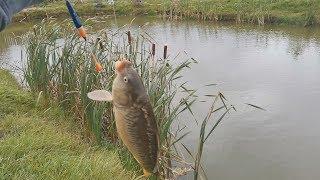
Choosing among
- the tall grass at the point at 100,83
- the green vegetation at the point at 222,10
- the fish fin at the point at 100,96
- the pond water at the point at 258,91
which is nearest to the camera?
the fish fin at the point at 100,96

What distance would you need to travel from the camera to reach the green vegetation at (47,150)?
3.67 metres

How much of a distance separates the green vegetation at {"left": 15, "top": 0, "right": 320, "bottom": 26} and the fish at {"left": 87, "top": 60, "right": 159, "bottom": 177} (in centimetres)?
1373

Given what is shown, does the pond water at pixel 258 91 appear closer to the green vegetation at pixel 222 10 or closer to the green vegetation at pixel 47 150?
the green vegetation at pixel 222 10

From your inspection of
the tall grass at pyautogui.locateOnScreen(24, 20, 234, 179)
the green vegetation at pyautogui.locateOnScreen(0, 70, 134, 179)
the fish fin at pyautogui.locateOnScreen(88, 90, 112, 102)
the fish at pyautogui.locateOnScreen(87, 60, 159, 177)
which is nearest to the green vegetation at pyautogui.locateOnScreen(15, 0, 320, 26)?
the tall grass at pyautogui.locateOnScreen(24, 20, 234, 179)

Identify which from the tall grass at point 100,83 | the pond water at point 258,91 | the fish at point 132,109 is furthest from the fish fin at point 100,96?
the pond water at point 258,91

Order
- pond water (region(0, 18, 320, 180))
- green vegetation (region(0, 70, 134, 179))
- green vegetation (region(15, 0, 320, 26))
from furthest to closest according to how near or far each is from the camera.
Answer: green vegetation (region(15, 0, 320, 26)), pond water (region(0, 18, 320, 180)), green vegetation (region(0, 70, 134, 179))

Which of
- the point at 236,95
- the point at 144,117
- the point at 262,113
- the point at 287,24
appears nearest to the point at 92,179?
the point at 144,117

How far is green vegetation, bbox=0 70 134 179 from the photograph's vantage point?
3672 millimetres

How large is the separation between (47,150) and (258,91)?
587 centimetres

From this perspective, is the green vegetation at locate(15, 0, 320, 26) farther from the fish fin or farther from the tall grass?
the fish fin

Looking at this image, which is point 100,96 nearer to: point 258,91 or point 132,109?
point 132,109

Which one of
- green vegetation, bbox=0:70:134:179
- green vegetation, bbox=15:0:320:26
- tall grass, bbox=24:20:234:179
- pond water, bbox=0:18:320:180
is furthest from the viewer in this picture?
green vegetation, bbox=15:0:320:26

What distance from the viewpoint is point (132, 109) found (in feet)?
5.83

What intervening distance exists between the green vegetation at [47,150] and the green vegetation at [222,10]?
9940 mm
